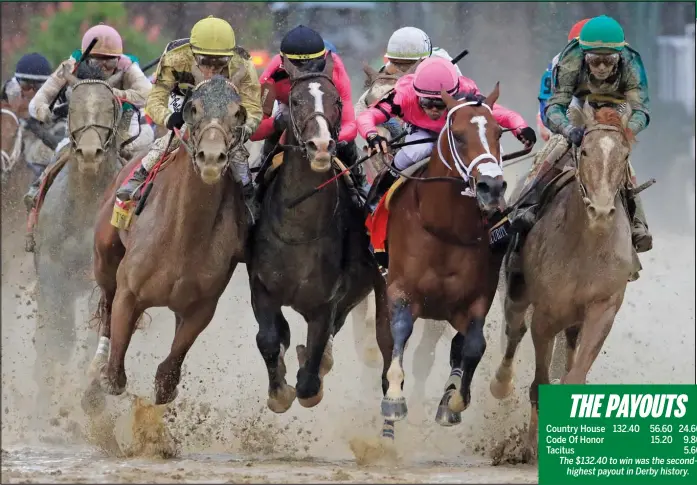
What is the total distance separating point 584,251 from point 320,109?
1827mm

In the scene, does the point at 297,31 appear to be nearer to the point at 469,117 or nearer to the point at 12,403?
the point at 469,117

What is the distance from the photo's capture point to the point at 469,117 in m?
9.60

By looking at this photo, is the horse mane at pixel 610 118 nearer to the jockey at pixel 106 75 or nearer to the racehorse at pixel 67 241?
the racehorse at pixel 67 241

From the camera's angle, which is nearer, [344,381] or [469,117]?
[469,117]

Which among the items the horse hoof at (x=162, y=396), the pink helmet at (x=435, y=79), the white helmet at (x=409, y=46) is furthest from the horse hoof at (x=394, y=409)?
the white helmet at (x=409, y=46)

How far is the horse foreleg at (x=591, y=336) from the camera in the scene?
9680 mm

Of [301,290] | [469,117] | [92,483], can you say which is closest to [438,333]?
[301,290]

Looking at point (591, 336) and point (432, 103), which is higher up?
point (432, 103)

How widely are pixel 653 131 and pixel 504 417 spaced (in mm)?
11134

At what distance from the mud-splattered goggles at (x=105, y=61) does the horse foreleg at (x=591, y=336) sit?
4.83 m

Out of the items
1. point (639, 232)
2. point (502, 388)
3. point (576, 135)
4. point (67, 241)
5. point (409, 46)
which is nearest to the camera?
point (576, 135)

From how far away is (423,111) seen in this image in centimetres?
1031

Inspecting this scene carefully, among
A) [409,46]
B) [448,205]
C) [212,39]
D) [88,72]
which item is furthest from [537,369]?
[88,72]

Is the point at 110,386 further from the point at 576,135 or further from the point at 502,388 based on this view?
the point at 576,135
